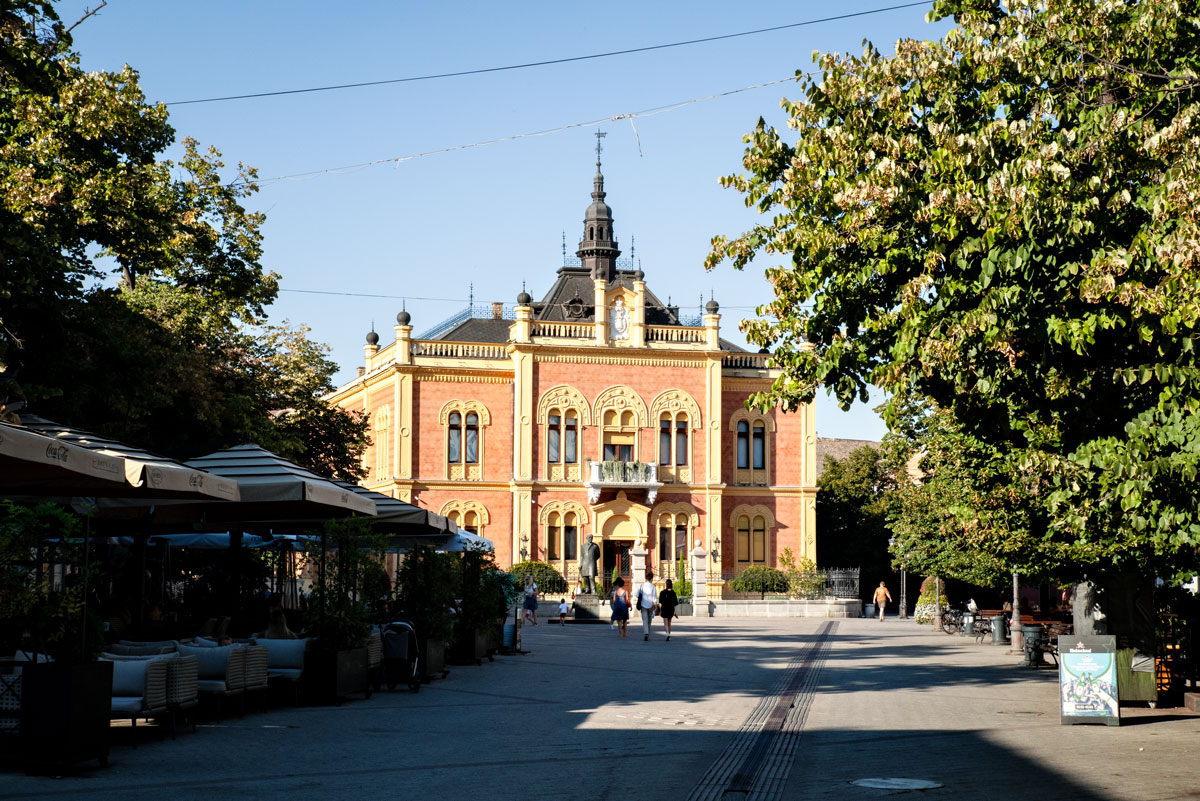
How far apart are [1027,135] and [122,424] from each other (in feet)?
52.4

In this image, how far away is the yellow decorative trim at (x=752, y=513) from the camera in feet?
188

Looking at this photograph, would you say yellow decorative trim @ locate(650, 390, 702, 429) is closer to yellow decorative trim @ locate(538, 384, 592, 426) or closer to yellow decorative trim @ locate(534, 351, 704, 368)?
yellow decorative trim @ locate(534, 351, 704, 368)

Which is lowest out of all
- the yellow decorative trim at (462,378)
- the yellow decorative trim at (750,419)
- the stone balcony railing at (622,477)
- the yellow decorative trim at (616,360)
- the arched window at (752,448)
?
the stone balcony railing at (622,477)

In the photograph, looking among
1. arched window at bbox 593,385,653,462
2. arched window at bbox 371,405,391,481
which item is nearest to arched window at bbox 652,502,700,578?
arched window at bbox 593,385,653,462

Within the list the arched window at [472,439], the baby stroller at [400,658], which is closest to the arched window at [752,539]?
the arched window at [472,439]

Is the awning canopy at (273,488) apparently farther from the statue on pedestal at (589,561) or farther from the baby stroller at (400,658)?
the statue on pedestal at (589,561)

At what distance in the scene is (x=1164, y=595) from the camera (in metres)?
16.9

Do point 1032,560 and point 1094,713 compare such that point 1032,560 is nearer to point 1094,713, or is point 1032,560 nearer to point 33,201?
point 1094,713

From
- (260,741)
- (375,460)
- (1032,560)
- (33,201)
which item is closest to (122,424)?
(33,201)

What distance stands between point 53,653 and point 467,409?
149 feet

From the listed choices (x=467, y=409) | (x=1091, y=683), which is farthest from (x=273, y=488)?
(x=467, y=409)

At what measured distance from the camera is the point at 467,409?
55.2m

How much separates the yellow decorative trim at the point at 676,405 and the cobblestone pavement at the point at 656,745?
36.1m

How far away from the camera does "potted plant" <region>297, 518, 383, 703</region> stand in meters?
14.6
